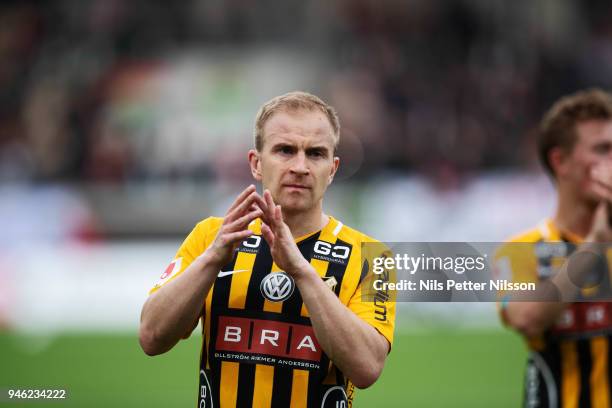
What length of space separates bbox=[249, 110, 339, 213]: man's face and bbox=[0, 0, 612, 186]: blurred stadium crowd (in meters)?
10.8

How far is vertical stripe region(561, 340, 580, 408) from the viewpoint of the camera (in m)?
4.13

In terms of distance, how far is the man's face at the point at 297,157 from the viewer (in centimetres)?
331

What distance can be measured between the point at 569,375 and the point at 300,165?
179 centimetres

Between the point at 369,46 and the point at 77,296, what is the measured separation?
9105 millimetres

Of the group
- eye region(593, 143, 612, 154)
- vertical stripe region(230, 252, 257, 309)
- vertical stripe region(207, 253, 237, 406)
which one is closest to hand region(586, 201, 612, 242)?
eye region(593, 143, 612, 154)

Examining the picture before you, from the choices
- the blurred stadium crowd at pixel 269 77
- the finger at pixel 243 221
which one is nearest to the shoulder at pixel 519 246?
the finger at pixel 243 221

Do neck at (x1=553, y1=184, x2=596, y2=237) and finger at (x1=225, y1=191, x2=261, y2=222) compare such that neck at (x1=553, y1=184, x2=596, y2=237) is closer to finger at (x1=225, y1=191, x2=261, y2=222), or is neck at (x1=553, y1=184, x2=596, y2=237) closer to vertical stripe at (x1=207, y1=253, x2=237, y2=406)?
vertical stripe at (x1=207, y1=253, x2=237, y2=406)

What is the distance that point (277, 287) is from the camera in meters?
3.41

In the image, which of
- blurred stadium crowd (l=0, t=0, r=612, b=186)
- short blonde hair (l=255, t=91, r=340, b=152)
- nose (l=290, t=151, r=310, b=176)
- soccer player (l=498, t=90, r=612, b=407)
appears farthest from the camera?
blurred stadium crowd (l=0, t=0, r=612, b=186)

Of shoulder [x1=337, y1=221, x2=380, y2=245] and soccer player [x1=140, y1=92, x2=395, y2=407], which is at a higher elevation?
shoulder [x1=337, y1=221, x2=380, y2=245]

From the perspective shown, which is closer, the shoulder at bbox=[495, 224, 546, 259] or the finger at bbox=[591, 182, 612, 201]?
the shoulder at bbox=[495, 224, 546, 259]

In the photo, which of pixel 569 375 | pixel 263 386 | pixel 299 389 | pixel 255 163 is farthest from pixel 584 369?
pixel 255 163

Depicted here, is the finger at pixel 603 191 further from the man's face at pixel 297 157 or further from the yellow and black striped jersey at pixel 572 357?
the man's face at pixel 297 157

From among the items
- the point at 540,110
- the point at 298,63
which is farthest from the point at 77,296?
the point at 540,110
